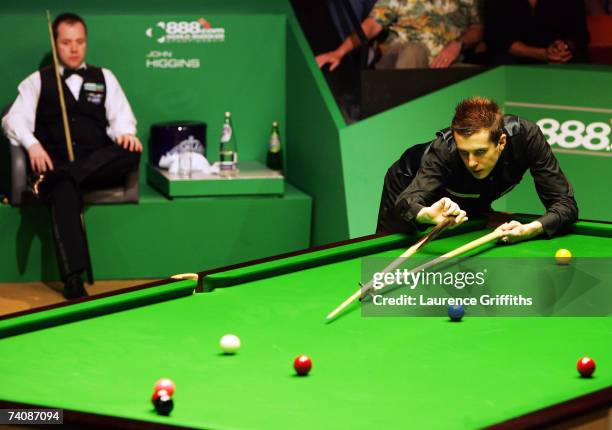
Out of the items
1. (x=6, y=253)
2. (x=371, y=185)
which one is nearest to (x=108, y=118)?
(x=6, y=253)

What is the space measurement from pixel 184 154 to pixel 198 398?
4.22 meters

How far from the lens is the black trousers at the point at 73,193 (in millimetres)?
5836

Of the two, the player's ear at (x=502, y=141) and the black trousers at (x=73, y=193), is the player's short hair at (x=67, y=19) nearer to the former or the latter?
the black trousers at (x=73, y=193)

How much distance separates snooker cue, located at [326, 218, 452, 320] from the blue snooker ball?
0.91 feet

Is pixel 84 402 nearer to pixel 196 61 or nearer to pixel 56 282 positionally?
pixel 56 282

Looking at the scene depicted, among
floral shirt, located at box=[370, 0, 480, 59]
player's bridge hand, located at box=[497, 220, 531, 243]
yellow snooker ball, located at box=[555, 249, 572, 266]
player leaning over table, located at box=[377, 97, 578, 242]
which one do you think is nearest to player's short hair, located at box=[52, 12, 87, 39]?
floral shirt, located at box=[370, 0, 480, 59]

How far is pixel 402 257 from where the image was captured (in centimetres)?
353

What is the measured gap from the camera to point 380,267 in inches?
137

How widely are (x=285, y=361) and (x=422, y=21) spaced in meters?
4.05

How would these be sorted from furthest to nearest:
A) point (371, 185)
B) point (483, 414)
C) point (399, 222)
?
point (371, 185), point (399, 222), point (483, 414)

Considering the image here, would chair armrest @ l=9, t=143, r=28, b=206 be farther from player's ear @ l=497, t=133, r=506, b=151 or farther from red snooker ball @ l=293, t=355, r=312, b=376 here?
red snooker ball @ l=293, t=355, r=312, b=376

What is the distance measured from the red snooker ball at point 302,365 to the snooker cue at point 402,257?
49 centimetres

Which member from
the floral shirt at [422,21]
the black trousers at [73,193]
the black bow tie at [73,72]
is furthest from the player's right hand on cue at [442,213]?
the black bow tie at [73,72]

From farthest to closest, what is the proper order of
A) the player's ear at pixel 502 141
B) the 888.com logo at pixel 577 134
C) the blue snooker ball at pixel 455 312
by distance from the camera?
the 888.com logo at pixel 577 134
the player's ear at pixel 502 141
the blue snooker ball at pixel 455 312
